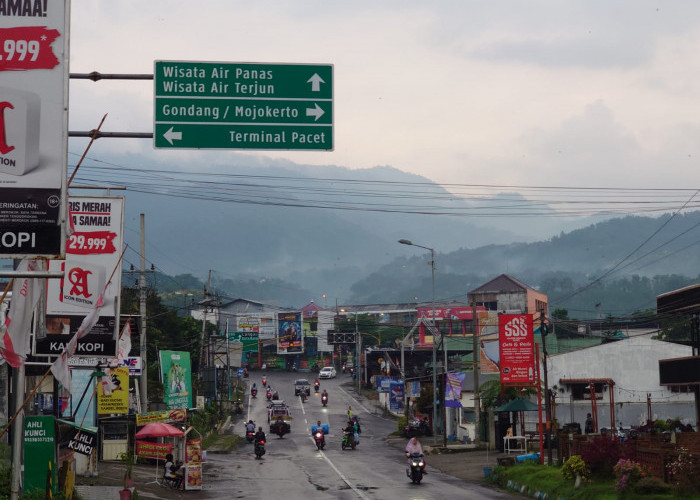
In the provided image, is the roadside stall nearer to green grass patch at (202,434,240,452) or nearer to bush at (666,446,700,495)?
green grass patch at (202,434,240,452)

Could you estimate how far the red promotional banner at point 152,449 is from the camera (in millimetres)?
38219

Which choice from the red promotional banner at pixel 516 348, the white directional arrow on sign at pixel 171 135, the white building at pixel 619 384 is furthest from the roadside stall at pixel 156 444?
the white building at pixel 619 384

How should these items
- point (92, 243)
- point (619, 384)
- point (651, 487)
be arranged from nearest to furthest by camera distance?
point (651, 487)
point (92, 243)
point (619, 384)

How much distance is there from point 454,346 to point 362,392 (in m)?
11.4

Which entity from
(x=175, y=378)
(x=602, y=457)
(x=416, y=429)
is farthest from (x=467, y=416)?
(x=602, y=457)

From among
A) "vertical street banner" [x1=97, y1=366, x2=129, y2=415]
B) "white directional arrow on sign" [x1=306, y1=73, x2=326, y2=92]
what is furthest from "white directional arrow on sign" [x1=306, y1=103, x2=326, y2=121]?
"vertical street banner" [x1=97, y1=366, x2=129, y2=415]

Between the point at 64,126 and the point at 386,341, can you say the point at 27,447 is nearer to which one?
the point at 64,126

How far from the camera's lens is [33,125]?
12391mm

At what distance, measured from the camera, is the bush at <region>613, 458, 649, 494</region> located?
2145 cm

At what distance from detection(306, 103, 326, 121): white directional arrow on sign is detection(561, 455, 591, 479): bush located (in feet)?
45.5

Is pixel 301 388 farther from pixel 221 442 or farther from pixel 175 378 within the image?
pixel 175 378

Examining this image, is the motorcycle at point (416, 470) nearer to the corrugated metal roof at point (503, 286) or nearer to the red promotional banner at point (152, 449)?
the red promotional banner at point (152, 449)

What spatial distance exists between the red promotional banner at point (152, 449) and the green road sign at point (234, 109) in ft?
80.0

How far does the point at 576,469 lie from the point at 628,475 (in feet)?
11.8
